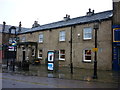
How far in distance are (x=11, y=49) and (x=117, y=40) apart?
3591 cm

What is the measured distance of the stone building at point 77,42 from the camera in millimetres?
19625

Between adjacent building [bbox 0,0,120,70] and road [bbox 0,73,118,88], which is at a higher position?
adjacent building [bbox 0,0,120,70]

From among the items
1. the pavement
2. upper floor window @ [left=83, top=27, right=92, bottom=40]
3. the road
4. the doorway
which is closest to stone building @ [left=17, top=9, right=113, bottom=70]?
upper floor window @ [left=83, top=27, right=92, bottom=40]

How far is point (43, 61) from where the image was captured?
2838 cm

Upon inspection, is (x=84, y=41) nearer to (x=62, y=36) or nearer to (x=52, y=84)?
(x=62, y=36)

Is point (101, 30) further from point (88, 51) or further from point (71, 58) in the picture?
point (71, 58)

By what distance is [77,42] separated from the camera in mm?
23078

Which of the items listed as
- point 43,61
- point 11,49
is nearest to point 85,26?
point 43,61

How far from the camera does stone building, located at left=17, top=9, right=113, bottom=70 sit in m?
19.6

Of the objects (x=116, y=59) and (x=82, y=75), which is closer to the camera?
(x=82, y=75)

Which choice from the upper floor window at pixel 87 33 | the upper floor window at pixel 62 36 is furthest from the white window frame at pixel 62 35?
the upper floor window at pixel 87 33

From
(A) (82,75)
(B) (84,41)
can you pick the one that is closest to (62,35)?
(B) (84,41)

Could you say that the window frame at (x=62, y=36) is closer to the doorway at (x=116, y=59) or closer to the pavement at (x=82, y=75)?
the pavement at (x=82, y=75)

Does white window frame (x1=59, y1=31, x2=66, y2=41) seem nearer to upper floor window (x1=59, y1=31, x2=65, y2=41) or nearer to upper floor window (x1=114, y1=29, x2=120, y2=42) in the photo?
upper floor window (x1=59, y1=31, x2=65, y2=41)
